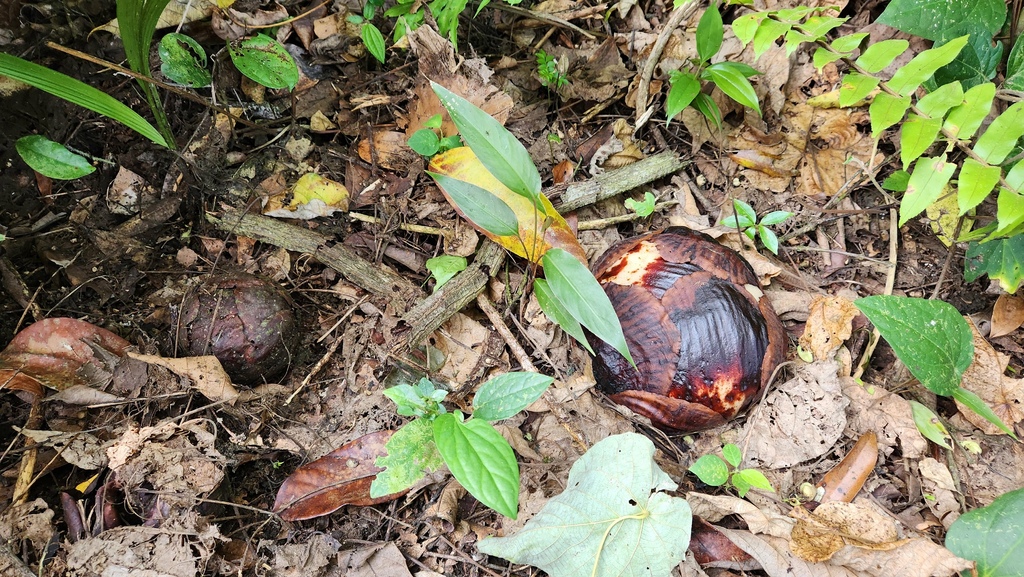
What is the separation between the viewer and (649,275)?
2.20 metres

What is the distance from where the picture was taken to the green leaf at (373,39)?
8.60 feet

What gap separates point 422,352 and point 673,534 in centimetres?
122

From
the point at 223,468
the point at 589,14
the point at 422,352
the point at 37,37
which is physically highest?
the point at 589,14

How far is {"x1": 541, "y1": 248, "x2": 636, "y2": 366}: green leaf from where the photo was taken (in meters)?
1.88

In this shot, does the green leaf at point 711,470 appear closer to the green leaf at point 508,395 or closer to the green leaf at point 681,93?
the green leaf at point 508,395

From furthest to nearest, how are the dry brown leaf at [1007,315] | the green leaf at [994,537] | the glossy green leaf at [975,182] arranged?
the dry brown leaf at [1007,315], the glossy green leaf at [975,182], the green leaf at [994,537]

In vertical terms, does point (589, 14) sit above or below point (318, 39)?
above

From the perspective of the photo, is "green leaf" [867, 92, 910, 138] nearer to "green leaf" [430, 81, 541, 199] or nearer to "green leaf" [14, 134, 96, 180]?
"green leaf" [430, 81, 541, 199]

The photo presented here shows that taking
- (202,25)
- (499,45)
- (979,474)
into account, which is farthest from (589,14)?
(979,474)

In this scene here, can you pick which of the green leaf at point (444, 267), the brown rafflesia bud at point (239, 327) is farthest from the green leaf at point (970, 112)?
the brown rafflesia bud at point (239, 327)

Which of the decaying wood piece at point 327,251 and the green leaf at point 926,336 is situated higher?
the green leaf at point 926,336

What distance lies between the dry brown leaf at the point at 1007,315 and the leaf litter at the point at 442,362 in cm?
1

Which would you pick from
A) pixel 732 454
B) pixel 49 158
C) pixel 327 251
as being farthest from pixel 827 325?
pixel 49 158

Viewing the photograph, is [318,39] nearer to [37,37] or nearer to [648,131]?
[37,37]
